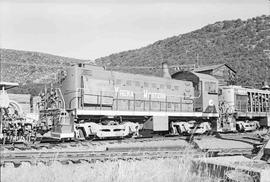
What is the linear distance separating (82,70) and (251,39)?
5493 centimetres

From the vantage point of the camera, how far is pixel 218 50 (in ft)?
212

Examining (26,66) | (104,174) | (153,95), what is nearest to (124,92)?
(153,95)

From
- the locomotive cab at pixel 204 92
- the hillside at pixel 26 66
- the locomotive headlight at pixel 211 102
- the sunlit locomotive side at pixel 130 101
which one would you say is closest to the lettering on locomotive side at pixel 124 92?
the sunlit locomotive side at pixel 130 101

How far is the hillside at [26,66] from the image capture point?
4807 cm

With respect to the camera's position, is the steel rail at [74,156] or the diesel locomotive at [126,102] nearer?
the steel rail at [74,156]

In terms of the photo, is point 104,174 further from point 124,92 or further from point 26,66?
point 26,66

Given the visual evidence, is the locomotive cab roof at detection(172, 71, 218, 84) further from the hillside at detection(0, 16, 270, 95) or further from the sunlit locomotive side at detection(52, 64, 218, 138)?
the hillside at detection(0, 16, 270, 95)

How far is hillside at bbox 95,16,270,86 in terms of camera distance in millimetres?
53375

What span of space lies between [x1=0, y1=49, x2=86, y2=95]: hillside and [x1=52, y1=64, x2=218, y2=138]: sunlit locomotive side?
95.8 ft

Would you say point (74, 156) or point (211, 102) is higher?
point (211, 102)

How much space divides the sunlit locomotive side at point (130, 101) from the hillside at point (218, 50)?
28264 millimetres

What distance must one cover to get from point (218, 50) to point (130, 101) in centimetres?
5139

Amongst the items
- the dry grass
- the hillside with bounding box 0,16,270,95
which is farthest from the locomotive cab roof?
the hillside with bounding box 0,16,270,95

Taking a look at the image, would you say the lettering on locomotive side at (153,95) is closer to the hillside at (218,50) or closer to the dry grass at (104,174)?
the dry grass at (104,174)
